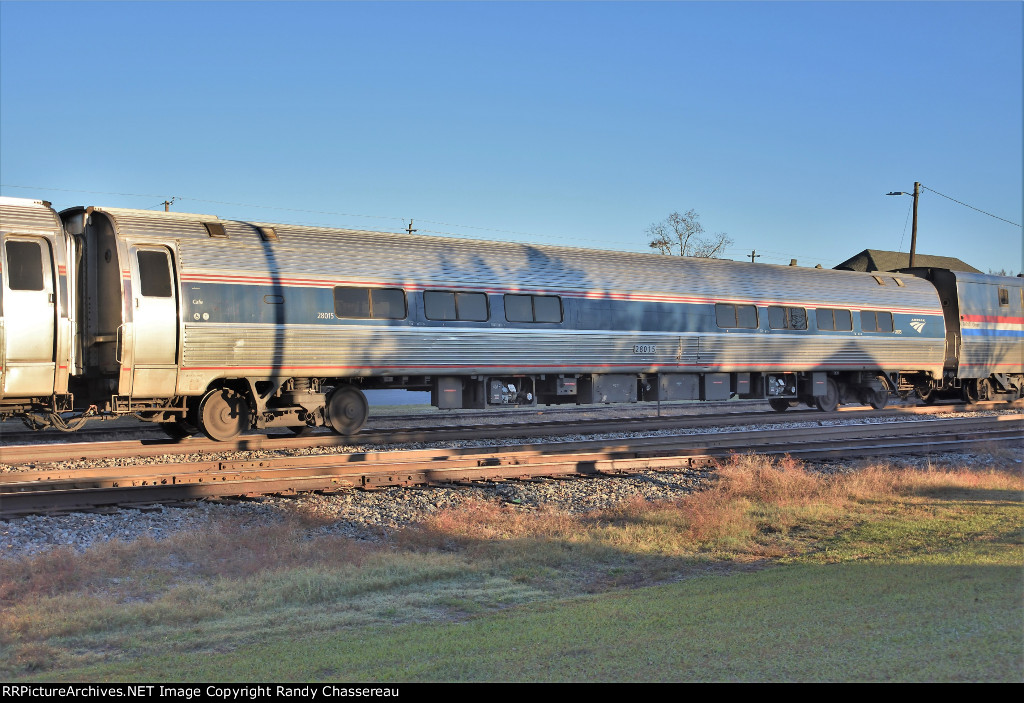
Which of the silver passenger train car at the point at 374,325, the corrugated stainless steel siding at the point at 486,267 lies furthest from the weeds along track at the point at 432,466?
the corrugated stainless steel siding at the point at 486,267

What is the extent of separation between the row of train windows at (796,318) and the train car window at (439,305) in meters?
7.86

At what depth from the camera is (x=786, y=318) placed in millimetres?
23781

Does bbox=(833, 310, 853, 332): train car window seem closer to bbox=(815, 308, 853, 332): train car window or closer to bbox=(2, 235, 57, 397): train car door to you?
bbox=(815, 308, 853, 332): train car window

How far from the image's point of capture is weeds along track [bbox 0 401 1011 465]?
14758 millimetres

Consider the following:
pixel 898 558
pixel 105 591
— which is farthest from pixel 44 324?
pixel 898 558

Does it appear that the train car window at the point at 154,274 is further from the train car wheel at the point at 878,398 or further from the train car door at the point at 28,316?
the train car wheel at the point at 878,398

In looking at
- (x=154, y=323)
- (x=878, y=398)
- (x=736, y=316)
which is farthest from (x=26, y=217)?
(x=878, y=398)

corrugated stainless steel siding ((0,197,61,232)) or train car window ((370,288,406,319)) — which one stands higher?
corrugated stainless steel siding ((0,197,61,232))

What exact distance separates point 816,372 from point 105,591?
2154 cm

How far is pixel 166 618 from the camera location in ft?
22.1

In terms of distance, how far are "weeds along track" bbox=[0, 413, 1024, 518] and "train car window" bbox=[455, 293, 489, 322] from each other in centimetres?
362

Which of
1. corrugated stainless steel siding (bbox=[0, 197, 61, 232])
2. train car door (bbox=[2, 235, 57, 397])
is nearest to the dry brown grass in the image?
train car door (bbox=[2, 235, 57, 397])

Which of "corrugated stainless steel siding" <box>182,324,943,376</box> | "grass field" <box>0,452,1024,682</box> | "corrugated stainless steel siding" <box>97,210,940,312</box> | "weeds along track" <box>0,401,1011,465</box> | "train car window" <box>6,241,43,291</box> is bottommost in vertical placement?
"grass field" <box>0,452,1024,682</box>

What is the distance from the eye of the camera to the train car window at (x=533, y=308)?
18.9 metres
